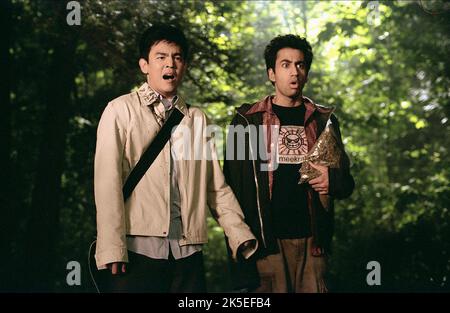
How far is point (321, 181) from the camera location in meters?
4.93

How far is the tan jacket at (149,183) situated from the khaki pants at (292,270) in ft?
0.72

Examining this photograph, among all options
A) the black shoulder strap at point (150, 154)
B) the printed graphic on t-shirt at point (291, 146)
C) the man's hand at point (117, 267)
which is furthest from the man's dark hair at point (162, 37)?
the man's hand at point (117, 267)

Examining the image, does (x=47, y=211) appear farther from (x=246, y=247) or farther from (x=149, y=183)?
(x=246, y=247)

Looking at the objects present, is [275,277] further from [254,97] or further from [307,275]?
[254,97]

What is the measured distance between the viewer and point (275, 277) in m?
4.80

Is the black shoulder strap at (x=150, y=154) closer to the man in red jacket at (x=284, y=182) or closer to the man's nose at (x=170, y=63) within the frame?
the man's nose at (x=170, y=63)

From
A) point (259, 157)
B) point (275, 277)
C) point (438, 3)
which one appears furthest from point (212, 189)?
point (438, 3)

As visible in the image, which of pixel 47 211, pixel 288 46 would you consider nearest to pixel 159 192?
pixel 288 46

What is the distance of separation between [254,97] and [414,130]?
12.5ft

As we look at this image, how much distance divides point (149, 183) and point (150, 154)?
0.67ft

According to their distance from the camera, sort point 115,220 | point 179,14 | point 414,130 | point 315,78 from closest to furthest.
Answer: point 115,220 < point 179,14 < point 315,78 < point 414,130

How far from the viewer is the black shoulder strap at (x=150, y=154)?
4508 mm

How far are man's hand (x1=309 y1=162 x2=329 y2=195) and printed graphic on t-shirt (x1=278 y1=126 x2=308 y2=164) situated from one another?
0.39ft
